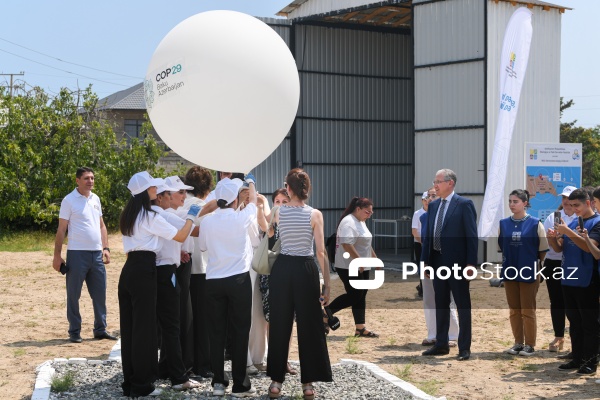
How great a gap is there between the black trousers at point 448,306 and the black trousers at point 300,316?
2249 mm

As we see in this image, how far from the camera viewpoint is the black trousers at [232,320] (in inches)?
242

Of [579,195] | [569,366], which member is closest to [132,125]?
[569,366]

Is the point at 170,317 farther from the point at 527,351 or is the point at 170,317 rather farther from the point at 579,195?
the point at 527,351

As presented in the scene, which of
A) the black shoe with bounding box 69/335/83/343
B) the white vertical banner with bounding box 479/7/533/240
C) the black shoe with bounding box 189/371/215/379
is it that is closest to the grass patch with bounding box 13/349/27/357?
the black shoe with bounding box 69/335/83/343

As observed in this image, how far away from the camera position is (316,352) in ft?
20.3

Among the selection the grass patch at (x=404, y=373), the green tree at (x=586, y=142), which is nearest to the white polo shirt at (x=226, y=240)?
the grass patch at (x=404, y=373)

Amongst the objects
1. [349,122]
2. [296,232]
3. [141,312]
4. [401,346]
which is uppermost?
[349,122]

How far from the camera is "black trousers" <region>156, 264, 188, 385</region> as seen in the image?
6.27m

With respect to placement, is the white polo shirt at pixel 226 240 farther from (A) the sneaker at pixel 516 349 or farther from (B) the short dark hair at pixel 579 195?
(A) the sneaker at pixel 516 349

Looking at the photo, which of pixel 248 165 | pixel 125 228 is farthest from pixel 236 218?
pixel 125 228

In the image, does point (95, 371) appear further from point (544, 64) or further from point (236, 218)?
point (544, 64)

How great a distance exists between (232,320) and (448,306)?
2.81 metres

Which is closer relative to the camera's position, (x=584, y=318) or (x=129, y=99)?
(x=584, y=318)

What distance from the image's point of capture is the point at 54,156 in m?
22.5
